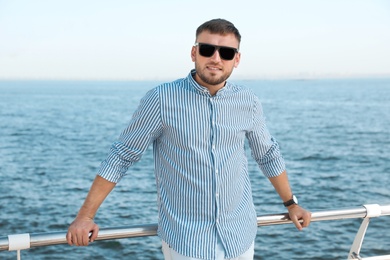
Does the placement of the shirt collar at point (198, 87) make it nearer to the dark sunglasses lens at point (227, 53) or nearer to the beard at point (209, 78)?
the beard at point (209, 78)

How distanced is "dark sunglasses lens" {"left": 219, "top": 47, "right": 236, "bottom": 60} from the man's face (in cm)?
2

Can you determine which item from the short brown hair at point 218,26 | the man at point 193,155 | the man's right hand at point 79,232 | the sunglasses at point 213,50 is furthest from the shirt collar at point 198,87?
the man's right hand at point 79,232

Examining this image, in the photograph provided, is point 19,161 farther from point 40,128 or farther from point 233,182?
point 233,182

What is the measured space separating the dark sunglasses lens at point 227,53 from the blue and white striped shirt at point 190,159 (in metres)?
0.17

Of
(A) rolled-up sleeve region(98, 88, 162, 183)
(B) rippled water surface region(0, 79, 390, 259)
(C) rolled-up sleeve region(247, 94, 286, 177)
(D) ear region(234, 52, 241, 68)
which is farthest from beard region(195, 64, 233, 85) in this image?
(B) rippled water surface region(0, 79, 390, 259)

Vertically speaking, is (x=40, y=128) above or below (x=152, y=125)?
below

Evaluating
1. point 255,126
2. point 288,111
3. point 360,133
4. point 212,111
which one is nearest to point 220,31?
point 212,111

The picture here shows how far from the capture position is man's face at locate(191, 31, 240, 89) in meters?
2.58

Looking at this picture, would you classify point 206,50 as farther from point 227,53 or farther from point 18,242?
point 18,242

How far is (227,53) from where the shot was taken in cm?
261

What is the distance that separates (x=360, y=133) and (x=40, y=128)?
28942mm

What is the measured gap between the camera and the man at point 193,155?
8.48 feet

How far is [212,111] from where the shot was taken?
2.63m

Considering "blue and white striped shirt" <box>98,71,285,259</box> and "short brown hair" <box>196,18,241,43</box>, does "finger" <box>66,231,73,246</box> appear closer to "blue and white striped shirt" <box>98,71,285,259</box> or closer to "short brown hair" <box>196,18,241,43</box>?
"blue and white striped shirt" <box>98,71,285,259</box>
